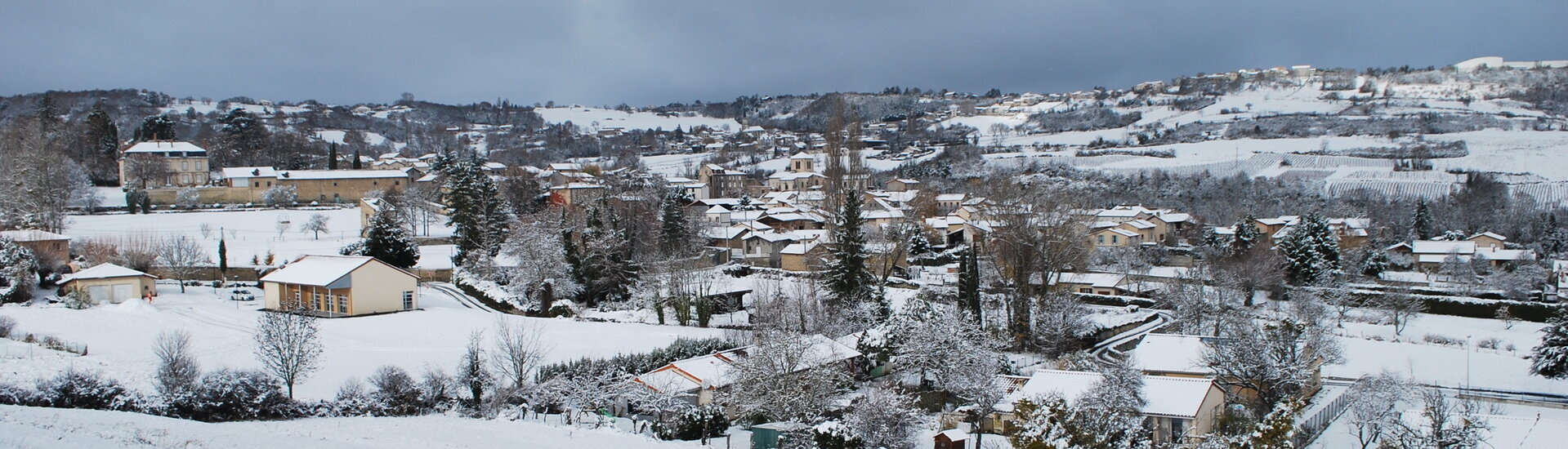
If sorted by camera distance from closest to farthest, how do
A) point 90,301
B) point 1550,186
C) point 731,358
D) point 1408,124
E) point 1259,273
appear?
point 731,358 → point 90,301 → point 1259,273 → point 1550,186 → point 1408,124

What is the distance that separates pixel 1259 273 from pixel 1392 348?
8617 mm

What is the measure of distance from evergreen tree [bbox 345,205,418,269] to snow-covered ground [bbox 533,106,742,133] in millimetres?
110821

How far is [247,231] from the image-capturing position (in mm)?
42125

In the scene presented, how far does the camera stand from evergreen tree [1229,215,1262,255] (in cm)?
4316

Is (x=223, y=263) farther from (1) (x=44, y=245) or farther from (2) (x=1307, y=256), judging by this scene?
(2) (x=1307, y=256)

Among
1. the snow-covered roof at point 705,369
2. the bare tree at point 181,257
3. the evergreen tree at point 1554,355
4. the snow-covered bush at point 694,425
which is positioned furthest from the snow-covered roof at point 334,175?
the evergreen tree at point 1554,355

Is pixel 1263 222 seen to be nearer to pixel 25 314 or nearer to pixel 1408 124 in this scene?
pixel 25 314

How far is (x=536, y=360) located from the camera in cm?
1973

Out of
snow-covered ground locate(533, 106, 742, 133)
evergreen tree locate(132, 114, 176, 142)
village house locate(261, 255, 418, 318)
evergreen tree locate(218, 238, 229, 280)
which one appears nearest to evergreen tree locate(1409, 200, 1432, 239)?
village house locate(261, 255, 418, 318)

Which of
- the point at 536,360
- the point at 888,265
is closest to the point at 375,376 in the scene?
the point at 536,360

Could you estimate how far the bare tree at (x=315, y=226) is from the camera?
41.8 m

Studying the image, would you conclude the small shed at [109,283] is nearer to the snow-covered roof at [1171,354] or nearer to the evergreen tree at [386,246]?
the evergreen tree at [386,246]

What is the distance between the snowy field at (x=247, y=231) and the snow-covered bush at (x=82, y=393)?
21.1m

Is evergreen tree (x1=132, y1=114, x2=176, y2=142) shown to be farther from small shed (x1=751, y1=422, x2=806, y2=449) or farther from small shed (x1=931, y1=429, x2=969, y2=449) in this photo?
small shed (x1=931, y1=429, x2=969, y2=449)
